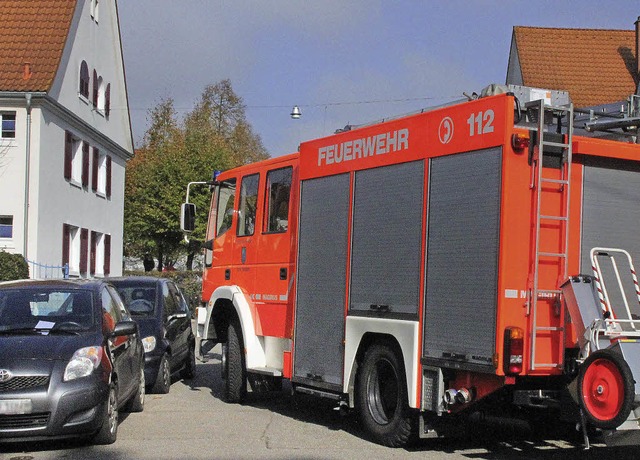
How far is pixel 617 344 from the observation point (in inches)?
272

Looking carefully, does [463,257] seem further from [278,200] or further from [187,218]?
[187,218]

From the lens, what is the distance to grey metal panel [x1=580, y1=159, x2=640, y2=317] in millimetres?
7840

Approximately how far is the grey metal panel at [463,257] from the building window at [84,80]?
27.0 meters

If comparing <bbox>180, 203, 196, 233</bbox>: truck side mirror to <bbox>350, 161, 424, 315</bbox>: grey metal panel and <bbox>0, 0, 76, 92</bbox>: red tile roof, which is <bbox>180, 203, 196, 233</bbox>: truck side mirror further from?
<bbox>0, 0, 76, 92</bbox>: red tile roof

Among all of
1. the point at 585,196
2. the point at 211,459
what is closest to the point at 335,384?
the point at 211,459

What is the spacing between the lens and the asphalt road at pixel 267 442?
8516 millimetres

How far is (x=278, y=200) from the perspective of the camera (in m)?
11.5

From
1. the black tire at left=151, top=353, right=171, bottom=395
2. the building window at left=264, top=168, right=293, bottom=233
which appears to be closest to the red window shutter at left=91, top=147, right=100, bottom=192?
the black tire at left=151, top=353, right=171, bottom=395

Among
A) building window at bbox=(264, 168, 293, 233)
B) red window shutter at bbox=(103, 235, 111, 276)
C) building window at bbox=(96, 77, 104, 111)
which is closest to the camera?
building window at bbox=(264, 168, 293, 233)

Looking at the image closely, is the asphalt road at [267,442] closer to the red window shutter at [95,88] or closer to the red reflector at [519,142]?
the red reflector at [519,142]

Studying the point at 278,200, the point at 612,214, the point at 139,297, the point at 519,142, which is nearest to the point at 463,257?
the point at 519,142

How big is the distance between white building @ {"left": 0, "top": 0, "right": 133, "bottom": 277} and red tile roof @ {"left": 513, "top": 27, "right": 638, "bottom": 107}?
16291 millimetres

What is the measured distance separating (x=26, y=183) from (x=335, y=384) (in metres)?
20.8

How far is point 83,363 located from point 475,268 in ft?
11.7
